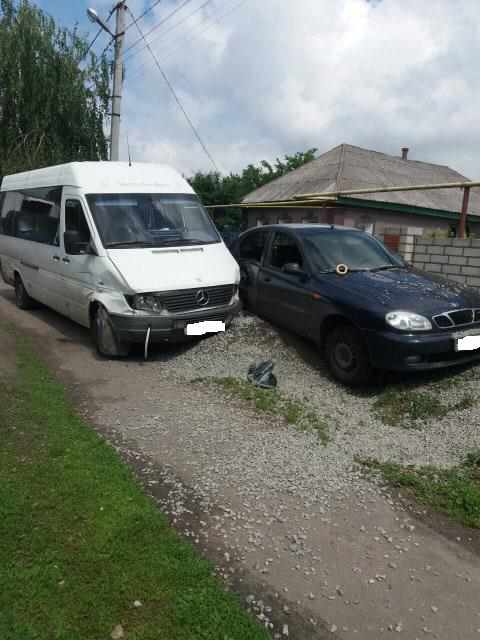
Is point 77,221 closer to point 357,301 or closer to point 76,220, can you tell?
point 76,220

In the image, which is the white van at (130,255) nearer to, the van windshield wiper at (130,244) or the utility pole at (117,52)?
the van windshield wiper at (130,244)

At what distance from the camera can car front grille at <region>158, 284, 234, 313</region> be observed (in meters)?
6.38

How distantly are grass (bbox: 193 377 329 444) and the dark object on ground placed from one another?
0.24 ft

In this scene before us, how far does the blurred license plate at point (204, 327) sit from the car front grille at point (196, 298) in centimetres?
20

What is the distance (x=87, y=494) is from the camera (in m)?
3.41

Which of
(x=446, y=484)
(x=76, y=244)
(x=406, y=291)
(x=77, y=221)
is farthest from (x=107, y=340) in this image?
(x=446, y=484)

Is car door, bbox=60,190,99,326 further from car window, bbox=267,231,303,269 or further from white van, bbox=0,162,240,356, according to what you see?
car window, bbox=267,231,303,269

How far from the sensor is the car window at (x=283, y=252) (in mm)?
6805

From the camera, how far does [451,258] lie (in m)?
7.51

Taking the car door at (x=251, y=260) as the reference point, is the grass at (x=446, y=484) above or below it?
below

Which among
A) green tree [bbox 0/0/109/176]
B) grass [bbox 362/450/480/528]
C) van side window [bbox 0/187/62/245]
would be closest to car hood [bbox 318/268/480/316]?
grass [bbox 362/450/480/528]

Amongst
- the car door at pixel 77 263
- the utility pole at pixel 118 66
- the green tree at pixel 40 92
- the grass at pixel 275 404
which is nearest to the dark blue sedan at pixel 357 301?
the grass at pixel 275 404

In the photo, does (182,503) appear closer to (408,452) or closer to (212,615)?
(212,615)

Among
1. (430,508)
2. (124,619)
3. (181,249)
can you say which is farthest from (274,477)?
(181,249)
